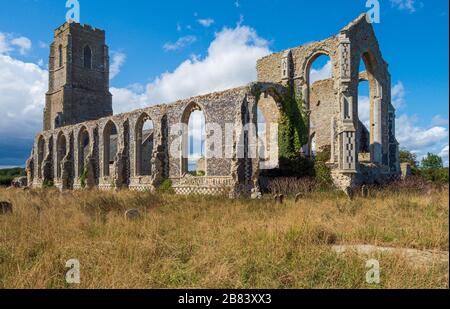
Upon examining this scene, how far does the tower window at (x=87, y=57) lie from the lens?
38.0 meters

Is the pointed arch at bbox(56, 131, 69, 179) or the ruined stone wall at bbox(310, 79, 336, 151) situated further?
the pointed arch at bbox(56, 131, 69, 179)

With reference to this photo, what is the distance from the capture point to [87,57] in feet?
125

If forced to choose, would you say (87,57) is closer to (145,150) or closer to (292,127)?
(145,150)

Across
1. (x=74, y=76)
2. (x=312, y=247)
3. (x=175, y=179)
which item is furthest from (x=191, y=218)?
(x=74, y=76)

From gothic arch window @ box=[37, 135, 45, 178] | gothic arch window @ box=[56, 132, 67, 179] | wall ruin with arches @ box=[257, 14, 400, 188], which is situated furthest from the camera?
gothic arch window @ box=[37, 135, 45, 178]

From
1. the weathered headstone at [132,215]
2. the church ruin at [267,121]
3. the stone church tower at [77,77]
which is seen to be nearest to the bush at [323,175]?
the church ruin at [267,121]

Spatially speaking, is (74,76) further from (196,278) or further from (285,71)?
(196,278)

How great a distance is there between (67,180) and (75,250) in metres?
24.4

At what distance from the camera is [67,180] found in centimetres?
2709

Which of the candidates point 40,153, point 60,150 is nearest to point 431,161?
point 60,150

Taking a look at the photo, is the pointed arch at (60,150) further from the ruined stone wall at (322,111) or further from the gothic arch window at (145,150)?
the ruined stone wall at (322,111)

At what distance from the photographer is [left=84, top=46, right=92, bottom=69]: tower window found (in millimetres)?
37969

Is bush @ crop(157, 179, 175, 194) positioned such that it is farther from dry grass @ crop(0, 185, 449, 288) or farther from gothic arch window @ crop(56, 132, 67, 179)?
gothic arch window @ crop(56, 132, 67, 179)

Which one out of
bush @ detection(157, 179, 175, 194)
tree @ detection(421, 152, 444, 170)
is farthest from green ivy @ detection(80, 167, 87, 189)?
tree @ detection(421, 152, 444, 170)
